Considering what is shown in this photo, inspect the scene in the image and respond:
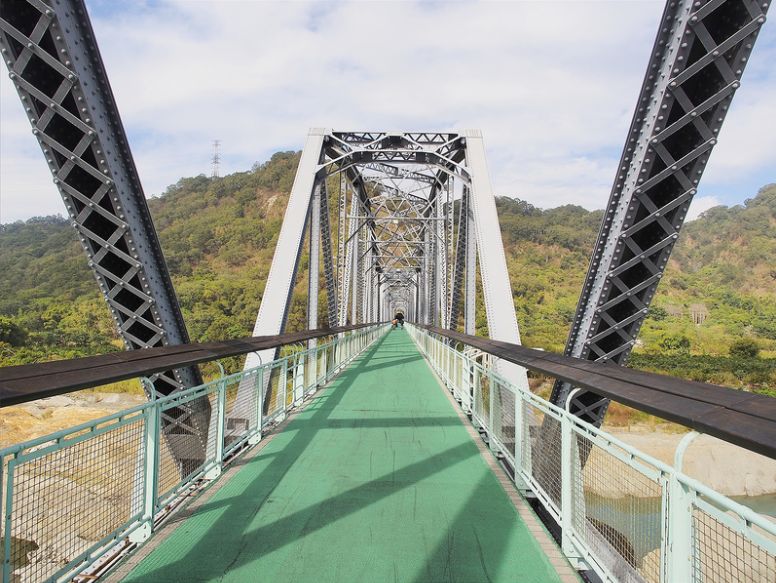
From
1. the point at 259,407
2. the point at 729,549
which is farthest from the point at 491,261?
the point at 729,549

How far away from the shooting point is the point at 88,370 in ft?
9.07

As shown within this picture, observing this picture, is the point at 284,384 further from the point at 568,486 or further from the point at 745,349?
the point at 745,349

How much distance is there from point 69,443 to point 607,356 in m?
4.05

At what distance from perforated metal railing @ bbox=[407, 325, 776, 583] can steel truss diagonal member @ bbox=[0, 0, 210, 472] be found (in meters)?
2.64

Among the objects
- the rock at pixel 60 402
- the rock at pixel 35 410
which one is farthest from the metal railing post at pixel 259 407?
the rock at pixel 60 402

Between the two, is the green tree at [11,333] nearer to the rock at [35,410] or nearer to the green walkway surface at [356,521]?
the rock at [35,410]

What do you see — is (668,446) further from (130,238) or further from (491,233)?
(130,238)

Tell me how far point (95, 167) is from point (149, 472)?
91.0 inches

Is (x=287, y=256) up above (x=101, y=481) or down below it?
above

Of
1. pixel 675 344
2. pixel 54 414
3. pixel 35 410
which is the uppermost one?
pixel 675 344

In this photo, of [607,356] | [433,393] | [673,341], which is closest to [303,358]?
[433,393]

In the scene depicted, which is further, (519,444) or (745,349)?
(745,349)

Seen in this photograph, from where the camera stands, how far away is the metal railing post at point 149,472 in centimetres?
303

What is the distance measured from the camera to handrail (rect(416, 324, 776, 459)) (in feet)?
5.35
